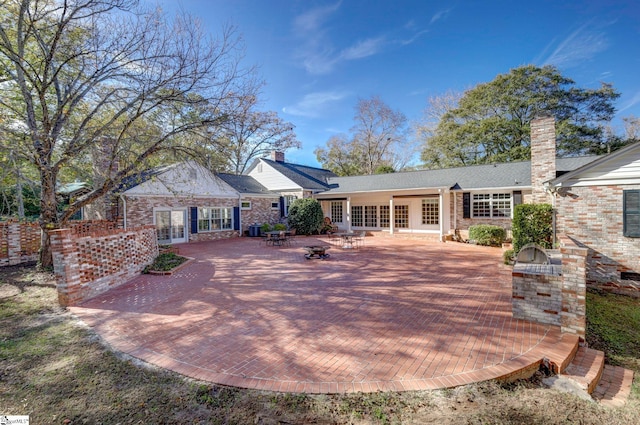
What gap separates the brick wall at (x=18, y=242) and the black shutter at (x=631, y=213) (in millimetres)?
18660

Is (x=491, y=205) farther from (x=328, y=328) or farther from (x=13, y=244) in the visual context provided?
(x=13, y=244)

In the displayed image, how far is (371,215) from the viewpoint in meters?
19.3

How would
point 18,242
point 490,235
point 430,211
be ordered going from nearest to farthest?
point 18,242
point 490,235
point 430,211

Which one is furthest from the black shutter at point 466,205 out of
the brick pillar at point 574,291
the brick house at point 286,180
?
the brick pillar at point 574,291

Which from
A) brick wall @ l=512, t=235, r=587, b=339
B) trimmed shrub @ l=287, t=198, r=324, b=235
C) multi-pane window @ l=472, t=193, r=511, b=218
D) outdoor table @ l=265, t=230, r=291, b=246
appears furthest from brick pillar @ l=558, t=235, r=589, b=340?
trimmed shrub @ l=287, t=198, r=324, b=235

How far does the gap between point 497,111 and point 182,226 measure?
27471 mm

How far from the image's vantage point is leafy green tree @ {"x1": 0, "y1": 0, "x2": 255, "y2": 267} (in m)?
7.23

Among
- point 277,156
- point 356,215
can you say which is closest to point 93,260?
point 356,215

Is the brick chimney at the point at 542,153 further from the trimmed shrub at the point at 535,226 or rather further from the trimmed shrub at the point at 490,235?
the trimmed shrub at the point at 490,235

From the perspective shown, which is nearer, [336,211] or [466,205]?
[466,205]

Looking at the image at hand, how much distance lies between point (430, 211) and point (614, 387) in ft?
47.1

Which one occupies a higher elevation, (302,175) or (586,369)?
(302,175)

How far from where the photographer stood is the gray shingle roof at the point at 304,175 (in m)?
20.2

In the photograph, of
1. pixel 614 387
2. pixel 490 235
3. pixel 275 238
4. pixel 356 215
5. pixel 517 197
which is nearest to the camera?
pixel 614 387
